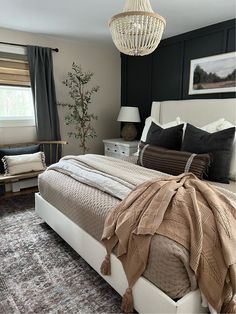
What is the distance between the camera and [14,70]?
138 inches

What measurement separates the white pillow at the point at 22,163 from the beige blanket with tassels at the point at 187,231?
6.90 ft

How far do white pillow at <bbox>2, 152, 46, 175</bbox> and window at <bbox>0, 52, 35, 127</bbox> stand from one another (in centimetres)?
63

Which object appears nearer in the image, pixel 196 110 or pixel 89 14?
pixel 89 14

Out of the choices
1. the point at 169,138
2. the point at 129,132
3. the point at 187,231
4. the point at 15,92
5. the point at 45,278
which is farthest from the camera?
the point at 129,132

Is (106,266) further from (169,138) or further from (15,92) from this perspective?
(15,92)

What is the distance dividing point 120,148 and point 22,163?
1.54 metres

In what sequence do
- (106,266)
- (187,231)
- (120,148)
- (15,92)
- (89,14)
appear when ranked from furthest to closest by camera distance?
1. (120,148)
2. (15,92)
3. (89,14)
4. (106,266)
5. (187,231)

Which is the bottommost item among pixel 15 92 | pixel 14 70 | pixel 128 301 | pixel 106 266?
pixel 128 301

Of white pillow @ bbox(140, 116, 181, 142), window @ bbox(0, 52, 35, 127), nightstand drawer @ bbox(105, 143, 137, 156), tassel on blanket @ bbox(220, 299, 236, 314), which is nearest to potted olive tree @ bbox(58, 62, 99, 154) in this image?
nightstand drawer @ bbox(105, 143, 137, 156)

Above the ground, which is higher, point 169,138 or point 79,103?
point 79,103

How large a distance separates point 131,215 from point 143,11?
132 centimetres

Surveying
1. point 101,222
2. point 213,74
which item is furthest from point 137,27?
point 213,74

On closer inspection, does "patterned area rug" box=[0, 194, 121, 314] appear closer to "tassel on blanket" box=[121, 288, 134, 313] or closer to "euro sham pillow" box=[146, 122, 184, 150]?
"tassel on blanket" box=[121, 288, 134, 313]

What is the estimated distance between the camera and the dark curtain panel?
3590 millimetres
